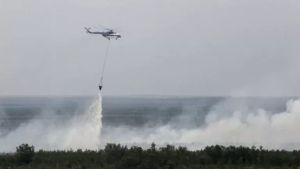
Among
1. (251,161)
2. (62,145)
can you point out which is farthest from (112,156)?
(62,145)

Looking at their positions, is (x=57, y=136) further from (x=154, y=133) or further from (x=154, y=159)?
(x=154, y=159)

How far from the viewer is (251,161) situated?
43875 mm

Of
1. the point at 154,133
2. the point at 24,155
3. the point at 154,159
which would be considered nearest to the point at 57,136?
the point at 154,133

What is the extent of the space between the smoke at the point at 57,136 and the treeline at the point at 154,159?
80.4ft

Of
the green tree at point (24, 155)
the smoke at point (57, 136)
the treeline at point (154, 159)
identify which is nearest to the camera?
the treeline at point (154, 159)

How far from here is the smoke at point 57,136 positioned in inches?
3106

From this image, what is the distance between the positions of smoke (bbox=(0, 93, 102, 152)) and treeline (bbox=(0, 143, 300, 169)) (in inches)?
965

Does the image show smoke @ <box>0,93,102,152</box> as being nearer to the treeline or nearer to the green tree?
the green tree

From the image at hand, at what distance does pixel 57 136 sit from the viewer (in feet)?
314

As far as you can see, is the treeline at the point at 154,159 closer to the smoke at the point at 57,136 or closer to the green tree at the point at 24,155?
the green tree at the point at 24,155

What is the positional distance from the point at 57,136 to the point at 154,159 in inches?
2214

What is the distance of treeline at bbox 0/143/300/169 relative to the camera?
39.9 m

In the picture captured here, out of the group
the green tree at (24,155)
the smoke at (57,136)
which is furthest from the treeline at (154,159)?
the smoke at (57,136)

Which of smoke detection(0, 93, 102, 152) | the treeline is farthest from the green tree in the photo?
smoke detection(0, 93, 102, 152)
